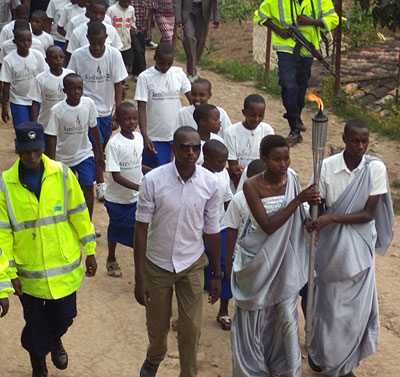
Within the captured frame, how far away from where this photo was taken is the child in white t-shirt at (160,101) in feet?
29.9

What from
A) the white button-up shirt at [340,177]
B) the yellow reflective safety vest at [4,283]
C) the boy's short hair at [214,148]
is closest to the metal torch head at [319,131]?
the white button-up shirt at [340,177]

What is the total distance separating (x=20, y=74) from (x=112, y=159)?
2947 mm

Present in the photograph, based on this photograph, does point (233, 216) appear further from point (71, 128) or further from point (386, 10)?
point (386, 10)

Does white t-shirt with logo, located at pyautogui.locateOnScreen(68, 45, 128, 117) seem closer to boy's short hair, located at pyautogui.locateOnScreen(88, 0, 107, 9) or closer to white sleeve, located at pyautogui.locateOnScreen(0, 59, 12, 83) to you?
white sleeve, located at pyautogui.locateOnScreen(0, 59, 12, 83)

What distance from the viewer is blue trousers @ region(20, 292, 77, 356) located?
6203 mm

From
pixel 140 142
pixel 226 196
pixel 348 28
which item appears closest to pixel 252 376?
pixel 226 196

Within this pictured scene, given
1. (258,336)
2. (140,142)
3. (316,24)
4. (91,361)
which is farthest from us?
(316,24)

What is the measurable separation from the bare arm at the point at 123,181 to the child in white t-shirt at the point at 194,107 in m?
0.79

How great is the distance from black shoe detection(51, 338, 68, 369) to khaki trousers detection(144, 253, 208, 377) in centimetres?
81

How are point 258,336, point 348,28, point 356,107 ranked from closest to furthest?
point 258,336 < point 356,107 < point 348,28

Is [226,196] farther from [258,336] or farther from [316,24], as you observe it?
[316,24]

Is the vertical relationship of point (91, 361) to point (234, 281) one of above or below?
below

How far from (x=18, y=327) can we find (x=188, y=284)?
6.39 ft

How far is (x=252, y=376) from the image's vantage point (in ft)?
20.9
